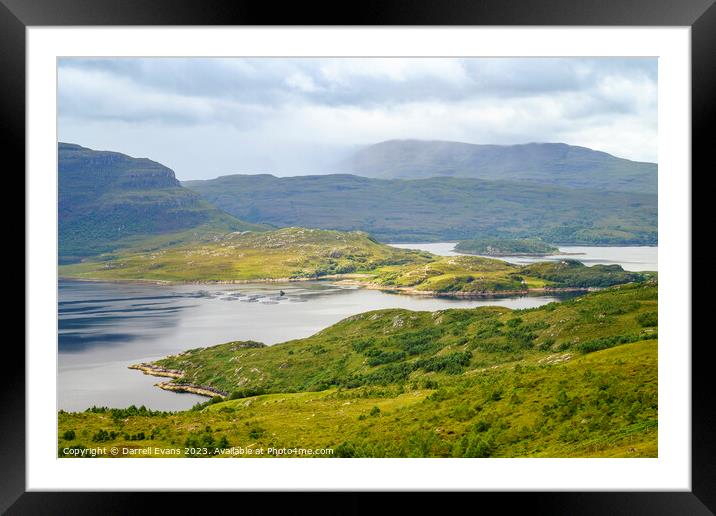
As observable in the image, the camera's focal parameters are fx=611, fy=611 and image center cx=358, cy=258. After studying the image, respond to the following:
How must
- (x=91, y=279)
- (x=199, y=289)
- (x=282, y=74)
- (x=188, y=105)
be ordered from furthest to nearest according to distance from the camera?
(x=199, y=289) < (x=91, y=279) < (x=188, y=105) < (x=282, y=74)

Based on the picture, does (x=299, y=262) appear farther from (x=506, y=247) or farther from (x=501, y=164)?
(x=501, y=164)

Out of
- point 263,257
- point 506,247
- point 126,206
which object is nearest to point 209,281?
point 263,257

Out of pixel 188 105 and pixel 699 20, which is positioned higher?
pixel 188 105

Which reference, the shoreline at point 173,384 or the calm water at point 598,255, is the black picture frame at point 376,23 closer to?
the shoreline at point 173,384

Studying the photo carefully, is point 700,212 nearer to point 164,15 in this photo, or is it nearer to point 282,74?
point 164,15

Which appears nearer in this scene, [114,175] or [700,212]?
[700,212]

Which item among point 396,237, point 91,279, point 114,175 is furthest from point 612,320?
point 114,175

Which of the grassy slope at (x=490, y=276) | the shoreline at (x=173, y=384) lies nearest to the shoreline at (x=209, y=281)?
the grassy slope at (x=490, y=276)
